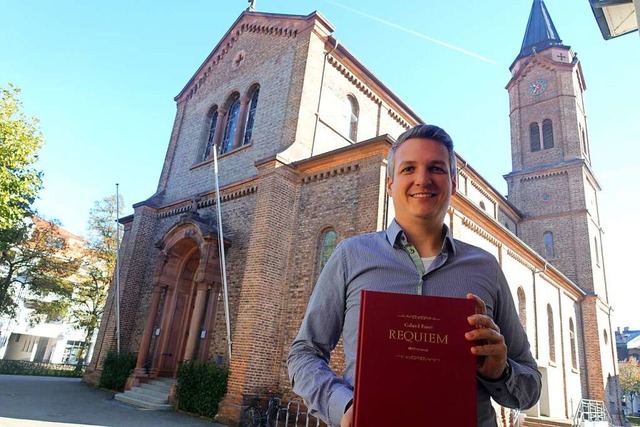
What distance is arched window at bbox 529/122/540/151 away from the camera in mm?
28125

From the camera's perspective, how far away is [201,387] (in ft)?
37.0

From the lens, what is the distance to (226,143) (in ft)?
55.8

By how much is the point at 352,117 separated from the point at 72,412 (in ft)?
42.7

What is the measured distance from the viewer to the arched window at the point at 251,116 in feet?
52.1

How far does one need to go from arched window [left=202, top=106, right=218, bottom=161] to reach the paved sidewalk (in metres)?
9.75

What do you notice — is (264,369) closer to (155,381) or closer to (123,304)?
(155,381)

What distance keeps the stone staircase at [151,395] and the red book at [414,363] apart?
12.7 meters

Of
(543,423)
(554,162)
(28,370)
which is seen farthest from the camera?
(554,162)

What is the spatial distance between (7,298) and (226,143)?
1757 cm

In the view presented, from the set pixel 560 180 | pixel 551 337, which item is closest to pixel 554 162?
pixel 560 180

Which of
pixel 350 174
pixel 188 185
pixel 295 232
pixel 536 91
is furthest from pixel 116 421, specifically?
pixel 536 91

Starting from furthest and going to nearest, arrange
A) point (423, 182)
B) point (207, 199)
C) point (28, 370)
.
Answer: point (28, 370), point (207, 199), point (423, 182)

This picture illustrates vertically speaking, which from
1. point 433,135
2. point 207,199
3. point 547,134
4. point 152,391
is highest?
point 547,134

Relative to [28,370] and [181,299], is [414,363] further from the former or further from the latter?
[28,370]
